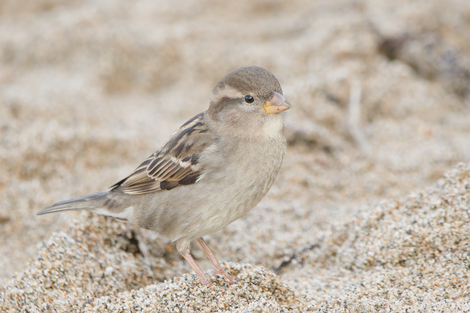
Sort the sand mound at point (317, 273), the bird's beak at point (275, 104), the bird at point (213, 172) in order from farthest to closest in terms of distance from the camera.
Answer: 1. the bird's beak at point (275, 104)
2. the bird at point (213, 172)
3. the sand mound at point (317, 273)

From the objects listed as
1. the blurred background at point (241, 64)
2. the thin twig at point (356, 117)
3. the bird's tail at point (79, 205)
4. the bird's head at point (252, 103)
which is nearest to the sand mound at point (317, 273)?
the bird's tail at point (79, 205)

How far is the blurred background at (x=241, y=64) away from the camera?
4.73 meters

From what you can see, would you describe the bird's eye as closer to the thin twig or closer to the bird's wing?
the bird's wing

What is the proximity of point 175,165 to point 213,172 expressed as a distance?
14.7 inches

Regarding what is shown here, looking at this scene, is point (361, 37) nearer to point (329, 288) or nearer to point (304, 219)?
point (304, 219)

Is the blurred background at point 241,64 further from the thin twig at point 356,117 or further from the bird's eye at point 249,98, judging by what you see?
the bird's eye at point 249,98

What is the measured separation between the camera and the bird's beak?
3.46 meters

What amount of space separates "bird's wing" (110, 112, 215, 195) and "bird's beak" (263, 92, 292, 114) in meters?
0.45

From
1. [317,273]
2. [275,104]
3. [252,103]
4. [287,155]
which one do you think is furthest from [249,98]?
[287,155]

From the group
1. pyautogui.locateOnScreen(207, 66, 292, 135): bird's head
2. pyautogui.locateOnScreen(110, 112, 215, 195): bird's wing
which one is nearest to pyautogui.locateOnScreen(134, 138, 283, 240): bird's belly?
pyautogui.locateOnScreen(110, 112, 215, 195): bird's wing

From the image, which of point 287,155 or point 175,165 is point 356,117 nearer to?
point 287,155

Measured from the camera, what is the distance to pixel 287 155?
5496 mm

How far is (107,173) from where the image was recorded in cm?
529

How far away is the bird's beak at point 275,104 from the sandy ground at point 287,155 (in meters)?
1.10
